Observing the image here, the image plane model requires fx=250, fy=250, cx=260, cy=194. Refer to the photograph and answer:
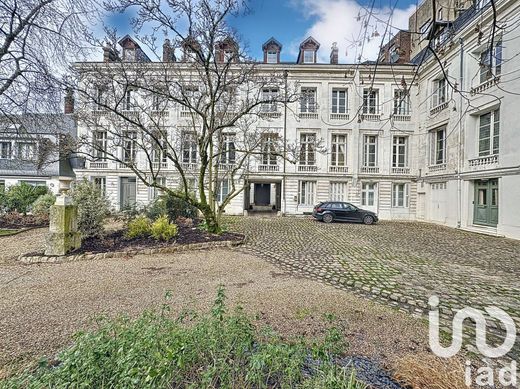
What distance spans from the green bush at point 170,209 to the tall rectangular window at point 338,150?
11.3m

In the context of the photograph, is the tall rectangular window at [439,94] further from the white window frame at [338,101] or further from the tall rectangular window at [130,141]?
the tall rectangular window at [130,141]

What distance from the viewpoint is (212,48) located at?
713cm

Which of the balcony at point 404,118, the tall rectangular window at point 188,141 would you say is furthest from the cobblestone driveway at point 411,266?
the balcony at point 404,118

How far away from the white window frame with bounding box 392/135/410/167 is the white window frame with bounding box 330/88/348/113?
4.31 metres

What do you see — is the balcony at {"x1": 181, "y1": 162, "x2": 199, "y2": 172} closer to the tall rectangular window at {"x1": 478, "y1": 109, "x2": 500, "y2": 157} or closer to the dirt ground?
the dirt ground

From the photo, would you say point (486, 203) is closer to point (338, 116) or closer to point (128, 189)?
point (338, 116)

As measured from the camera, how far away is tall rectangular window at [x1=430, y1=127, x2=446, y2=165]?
1602 centimetres

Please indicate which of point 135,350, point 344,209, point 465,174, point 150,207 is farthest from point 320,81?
point 135,350

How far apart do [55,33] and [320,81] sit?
622 inches

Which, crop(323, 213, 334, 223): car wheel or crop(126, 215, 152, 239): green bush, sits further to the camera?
crop(323, 213, 334, 223): car wheel

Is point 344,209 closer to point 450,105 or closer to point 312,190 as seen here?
point 312,190

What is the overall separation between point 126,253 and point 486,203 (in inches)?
636

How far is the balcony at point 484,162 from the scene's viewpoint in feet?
39.3
